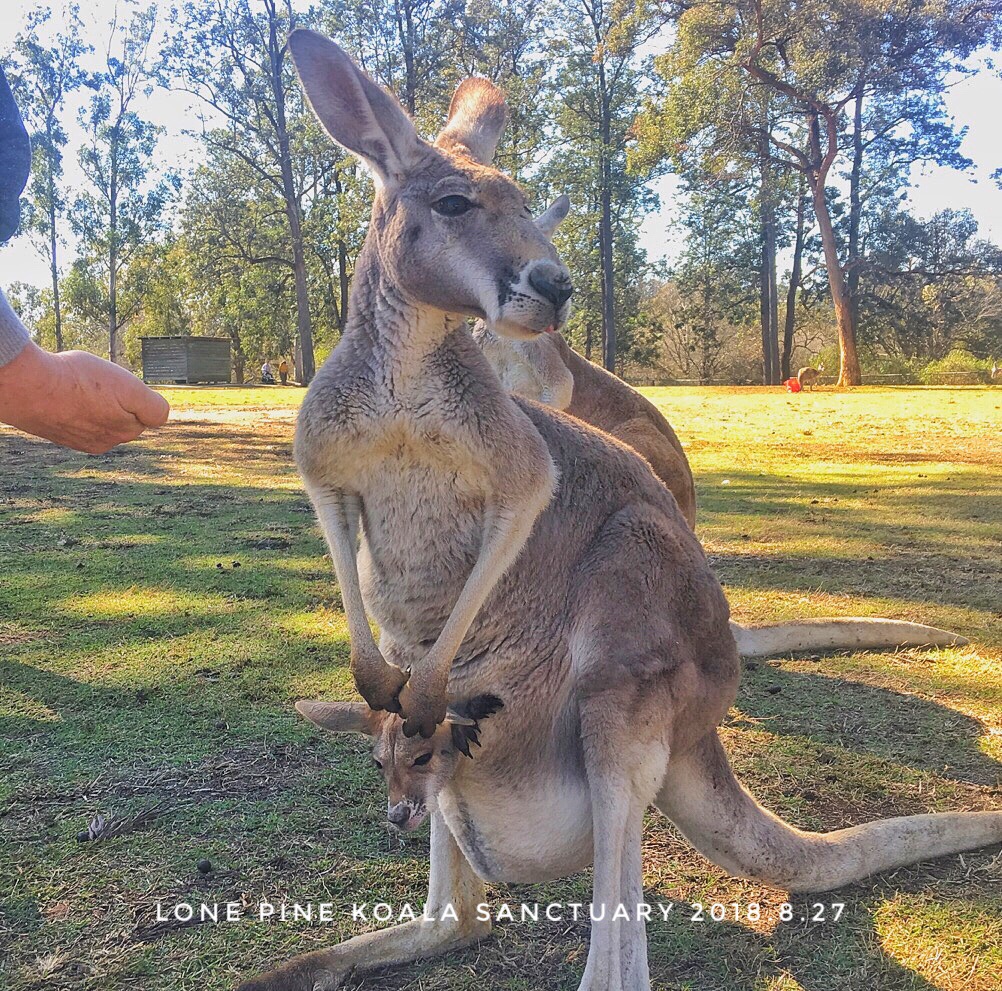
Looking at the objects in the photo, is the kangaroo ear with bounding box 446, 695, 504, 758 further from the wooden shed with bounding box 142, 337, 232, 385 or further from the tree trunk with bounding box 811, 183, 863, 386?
the wooden shed with bounding box 142, 337, 232, 385

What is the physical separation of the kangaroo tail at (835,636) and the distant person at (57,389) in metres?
2.25

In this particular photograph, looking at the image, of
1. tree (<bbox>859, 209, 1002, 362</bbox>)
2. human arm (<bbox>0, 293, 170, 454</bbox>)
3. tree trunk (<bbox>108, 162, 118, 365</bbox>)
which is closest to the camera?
human arm (<bbox>0, 293, 170, 454</bbox>)

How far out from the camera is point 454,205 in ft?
5.94

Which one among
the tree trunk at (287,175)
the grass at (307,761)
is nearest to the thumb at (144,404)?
the grass at (307,761)

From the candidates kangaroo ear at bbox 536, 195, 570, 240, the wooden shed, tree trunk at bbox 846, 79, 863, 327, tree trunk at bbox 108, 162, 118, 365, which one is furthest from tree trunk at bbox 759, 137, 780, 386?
kangaroo ear at bbox 536, 195, 570, 240

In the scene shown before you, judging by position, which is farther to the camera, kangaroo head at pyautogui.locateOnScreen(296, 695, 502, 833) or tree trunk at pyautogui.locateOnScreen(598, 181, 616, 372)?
tree trunk at pyautogui.locateOnScreen(598, 181, 616, 372)

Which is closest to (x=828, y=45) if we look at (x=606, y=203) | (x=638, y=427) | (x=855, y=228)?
(x=606, y=203)

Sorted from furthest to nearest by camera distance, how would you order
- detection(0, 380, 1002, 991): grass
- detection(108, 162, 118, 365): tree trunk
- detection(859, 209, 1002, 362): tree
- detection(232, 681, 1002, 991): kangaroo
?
detection(108, 162, 118, 365): tree trunk < detection(859, 209, 1002, 362): tree < detection(0, 380, 1002, 991): grass < detection(232, 681, 1002, 991): kangaroo

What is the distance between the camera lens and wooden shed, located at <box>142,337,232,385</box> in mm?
28578

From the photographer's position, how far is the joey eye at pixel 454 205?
181cm

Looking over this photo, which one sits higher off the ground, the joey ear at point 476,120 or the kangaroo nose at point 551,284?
the joey ear at point 476,120

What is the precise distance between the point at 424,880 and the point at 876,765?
1384mm

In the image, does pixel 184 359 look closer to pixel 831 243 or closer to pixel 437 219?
pixel 831 243

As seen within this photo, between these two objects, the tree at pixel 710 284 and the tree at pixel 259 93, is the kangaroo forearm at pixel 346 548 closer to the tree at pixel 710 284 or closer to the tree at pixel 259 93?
the tree at pixel 259 93
